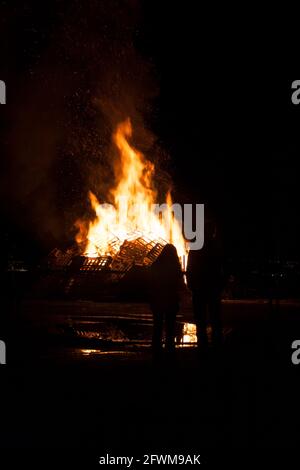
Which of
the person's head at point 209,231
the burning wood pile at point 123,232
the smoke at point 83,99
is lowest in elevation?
the person's head at point 209,231

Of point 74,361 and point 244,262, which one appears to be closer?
point 74,361

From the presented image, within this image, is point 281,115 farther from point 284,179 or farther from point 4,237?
point 4,237

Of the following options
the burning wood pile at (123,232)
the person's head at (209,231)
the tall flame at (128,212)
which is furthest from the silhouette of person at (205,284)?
the tall flame at (128,212)

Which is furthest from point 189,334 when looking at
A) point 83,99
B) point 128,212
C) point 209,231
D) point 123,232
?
point 83,99

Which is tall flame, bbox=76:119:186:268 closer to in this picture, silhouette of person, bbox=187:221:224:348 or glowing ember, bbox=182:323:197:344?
glowing ember, bbox=182:323:197:344


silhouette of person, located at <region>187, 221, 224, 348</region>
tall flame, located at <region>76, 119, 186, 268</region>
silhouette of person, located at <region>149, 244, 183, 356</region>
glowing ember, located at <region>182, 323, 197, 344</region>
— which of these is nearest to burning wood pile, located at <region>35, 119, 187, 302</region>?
tall flame, located at <region>76, 119, 186, 268</region>

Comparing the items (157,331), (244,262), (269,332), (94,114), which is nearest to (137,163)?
(94,114)

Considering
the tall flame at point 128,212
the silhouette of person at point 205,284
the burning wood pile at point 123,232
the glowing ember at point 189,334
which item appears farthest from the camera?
the tall flame at point 128,212

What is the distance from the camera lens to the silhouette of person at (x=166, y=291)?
1100cm

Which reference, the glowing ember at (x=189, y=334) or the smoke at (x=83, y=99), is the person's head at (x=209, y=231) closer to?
the glowing ember at (x=189, y=334)

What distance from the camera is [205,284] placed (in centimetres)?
1072

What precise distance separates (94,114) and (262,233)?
17052 millimetres

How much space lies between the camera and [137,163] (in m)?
31.6

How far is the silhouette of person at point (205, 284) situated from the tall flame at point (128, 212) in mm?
17346
